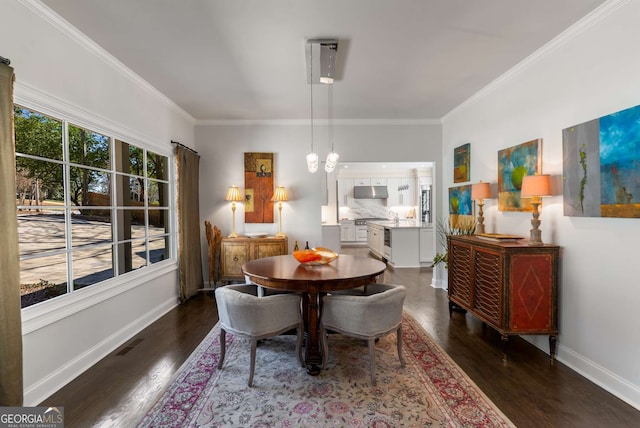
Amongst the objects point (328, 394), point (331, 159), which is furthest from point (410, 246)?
point (328, 394)

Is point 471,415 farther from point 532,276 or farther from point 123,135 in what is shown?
point 123,135

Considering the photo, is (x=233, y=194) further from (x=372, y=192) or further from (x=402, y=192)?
(x=402, y=192)

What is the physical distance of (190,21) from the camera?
2191mm

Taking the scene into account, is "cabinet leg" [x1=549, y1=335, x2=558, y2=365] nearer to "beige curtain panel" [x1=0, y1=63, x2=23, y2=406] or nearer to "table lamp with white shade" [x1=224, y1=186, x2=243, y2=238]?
"beige curtain panel" [x1=0, y1=63, x2=23, y2=406]

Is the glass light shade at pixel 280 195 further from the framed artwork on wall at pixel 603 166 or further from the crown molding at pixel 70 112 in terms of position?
the framed artwork on wall at pixel 603 166

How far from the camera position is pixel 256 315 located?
7.10 feet

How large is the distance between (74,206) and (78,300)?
30.4 inches

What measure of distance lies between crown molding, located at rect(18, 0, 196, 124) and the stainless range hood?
256 inches

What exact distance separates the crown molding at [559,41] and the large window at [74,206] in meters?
4.11

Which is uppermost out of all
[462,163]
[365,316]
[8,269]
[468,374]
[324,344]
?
[462,163]

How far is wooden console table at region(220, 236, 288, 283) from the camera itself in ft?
14.5

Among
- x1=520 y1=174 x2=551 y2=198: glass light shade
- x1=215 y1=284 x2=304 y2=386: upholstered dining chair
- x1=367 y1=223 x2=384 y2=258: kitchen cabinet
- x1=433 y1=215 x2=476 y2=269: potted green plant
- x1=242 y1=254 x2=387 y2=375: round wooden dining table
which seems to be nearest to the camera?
x1=215 y1=284 x2=304 y2=386: upholstered dining chair

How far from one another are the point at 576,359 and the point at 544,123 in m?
2.02

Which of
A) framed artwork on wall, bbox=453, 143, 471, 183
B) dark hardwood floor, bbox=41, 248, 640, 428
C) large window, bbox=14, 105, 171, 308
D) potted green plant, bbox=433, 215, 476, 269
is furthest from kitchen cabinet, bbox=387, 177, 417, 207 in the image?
large window, bbox=14, 105, 171, 308
